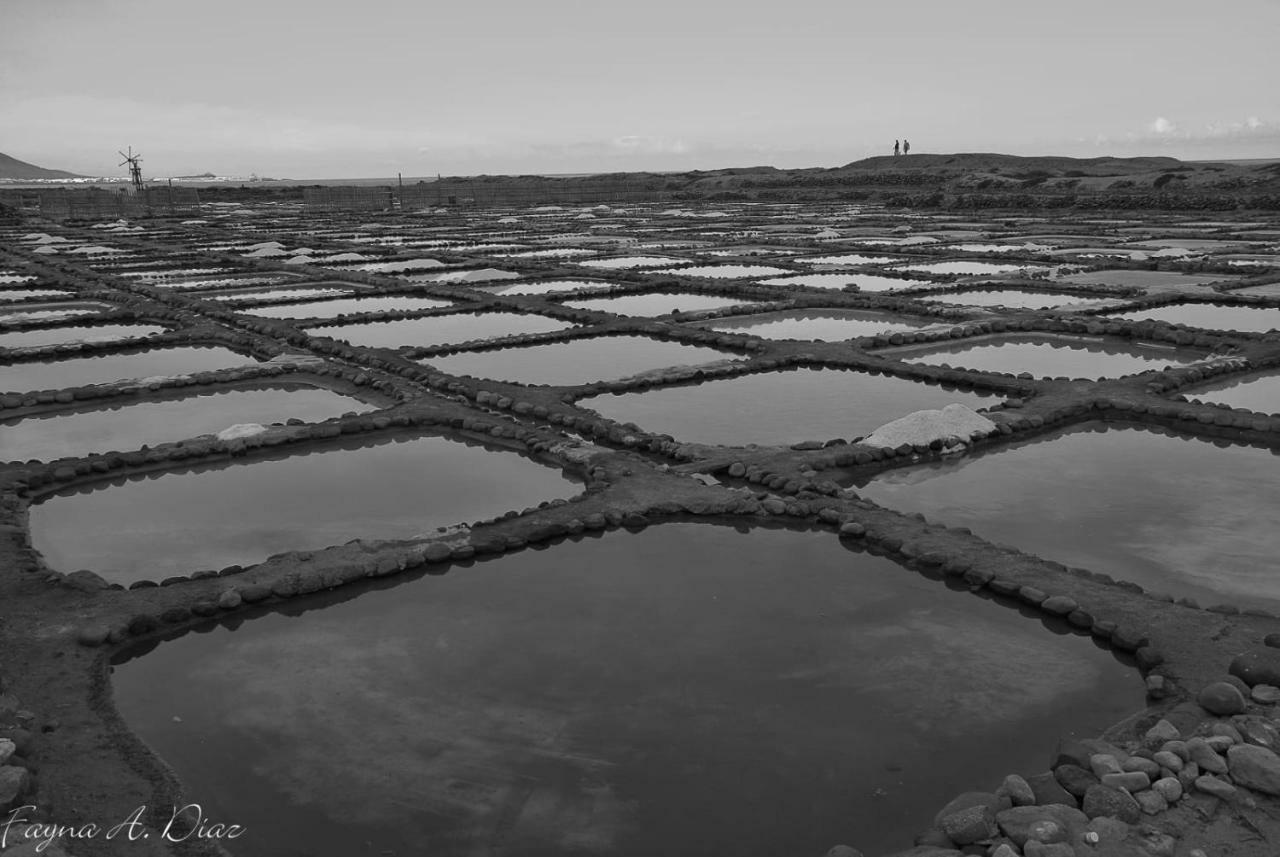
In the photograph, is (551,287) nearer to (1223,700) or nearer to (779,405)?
(779,405)

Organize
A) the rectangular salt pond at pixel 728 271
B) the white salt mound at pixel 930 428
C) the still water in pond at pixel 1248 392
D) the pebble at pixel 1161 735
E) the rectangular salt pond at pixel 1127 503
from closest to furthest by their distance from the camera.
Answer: the pebble at pixel 1161 735 < the rectangular salt pond at pixel 1127 503 < the white salt mound at pixel 930 428 < the still water in pond at pixel 1248 392 < the rectangular salt pond at pixel 728 271

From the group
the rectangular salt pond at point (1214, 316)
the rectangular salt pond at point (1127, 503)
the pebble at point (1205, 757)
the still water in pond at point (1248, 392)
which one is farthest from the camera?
the rectangular salt pond at point (1214, 316)

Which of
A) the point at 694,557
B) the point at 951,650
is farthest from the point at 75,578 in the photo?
the point at 951,650

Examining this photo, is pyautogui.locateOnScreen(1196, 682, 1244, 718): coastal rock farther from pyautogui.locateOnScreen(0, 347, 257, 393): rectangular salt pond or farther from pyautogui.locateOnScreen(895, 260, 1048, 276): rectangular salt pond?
pyautogui.locateOnScreen(895, 260, 1048, 276): rectangular salt pond

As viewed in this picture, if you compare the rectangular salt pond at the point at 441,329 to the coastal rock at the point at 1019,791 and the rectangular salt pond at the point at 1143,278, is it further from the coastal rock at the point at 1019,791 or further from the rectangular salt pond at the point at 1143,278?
the coastal rock at the point at 1019,791

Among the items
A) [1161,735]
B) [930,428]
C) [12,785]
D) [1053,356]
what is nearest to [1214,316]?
[1053,356]

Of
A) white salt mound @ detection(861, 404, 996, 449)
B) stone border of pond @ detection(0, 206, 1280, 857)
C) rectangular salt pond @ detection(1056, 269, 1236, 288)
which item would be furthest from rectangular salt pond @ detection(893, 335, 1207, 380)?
rectangular salt pond @ detection(1056, 269, 1236, 288)

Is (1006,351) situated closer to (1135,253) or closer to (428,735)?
(428,735)

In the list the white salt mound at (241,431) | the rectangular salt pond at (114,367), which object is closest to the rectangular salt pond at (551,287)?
the rectangular salt pond at (114,367)
